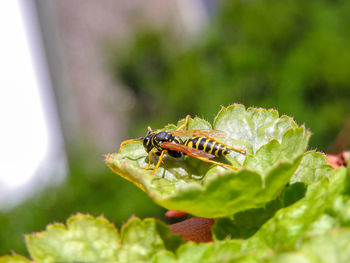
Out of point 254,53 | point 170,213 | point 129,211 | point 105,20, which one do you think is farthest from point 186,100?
point 170,213

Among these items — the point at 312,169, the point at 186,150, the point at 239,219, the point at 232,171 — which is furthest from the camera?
the point at 186,150

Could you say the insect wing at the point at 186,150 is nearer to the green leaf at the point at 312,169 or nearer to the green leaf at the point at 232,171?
the green leaf at the point at 232,171

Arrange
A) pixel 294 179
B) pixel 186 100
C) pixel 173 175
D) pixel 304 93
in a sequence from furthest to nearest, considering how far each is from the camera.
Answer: pixel 186 100 → pixel 304 93 → pixel 173 175 → pixel 294 179

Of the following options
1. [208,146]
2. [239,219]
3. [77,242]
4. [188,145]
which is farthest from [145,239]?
[188,145]

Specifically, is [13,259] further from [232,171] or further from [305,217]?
[305,217]

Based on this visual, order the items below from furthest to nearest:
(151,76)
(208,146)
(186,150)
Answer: (151,76)
(186,150)
(208,146)

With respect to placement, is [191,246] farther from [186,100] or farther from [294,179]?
[186,100]
